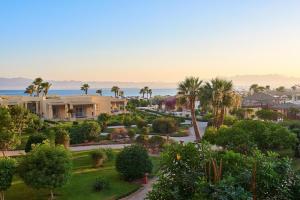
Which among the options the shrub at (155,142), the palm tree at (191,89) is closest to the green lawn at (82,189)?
the shrub at (155,142)

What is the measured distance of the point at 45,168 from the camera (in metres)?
18.5

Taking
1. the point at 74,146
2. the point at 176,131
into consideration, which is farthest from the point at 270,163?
the point at 176,131

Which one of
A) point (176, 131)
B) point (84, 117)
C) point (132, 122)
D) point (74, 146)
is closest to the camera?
point (74, 146)

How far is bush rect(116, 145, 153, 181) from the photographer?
23734 mm

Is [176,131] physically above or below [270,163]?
below

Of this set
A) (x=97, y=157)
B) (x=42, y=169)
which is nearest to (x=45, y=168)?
(x=42, y=169)

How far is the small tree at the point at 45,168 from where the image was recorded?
60.8 feet

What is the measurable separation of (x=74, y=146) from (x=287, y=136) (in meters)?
22.4

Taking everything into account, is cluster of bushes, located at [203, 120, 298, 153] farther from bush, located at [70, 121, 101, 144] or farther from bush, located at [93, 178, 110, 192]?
bush, located at [70, 121, 101, 144]

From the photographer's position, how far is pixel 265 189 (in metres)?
9.37

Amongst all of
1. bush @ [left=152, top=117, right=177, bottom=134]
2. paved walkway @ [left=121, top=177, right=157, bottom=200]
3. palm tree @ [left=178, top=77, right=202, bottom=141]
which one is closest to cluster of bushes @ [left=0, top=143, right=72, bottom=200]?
paved walkway @ [left=121, top=177, right=157, bottom=200]

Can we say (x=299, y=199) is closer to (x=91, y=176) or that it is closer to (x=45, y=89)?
(x=91, y=176)

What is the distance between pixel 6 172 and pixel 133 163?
321 inches

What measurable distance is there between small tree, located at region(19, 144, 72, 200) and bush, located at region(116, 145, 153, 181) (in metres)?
5.23
